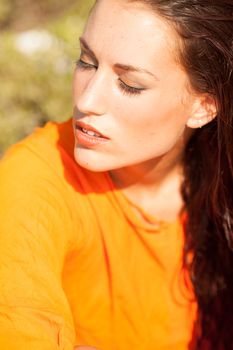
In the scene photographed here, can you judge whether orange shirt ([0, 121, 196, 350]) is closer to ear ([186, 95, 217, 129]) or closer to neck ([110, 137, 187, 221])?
neck ([110, 137, 187, 221])

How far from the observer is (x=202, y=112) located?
85.3 inches

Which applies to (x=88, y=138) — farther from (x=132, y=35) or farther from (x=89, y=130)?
(x=132, y=35)

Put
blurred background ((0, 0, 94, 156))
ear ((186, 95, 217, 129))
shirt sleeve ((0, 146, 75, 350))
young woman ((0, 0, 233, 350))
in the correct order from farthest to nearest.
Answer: blurred background ((0, 0, 94, 156)) → ear ((186, 95, 217, 129)) → young woman ((0, 0, 233, 350)) → shirt sleeve ((0, 146, 75, 350))

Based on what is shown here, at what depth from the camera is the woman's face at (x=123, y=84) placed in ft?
6.30

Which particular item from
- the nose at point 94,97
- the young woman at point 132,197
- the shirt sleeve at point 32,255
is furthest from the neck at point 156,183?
the nose at point 94,97

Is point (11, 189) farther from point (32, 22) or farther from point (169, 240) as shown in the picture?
point (32, 22)

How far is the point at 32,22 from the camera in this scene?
5.12 meters

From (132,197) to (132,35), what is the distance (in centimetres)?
63

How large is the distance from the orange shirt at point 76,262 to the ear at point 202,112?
34 cm


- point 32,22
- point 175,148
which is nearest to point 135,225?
→ point 175,148

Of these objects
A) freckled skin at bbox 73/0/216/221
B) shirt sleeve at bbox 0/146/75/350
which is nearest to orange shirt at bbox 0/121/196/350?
shirt sleeve at bbox 0/146/75/350

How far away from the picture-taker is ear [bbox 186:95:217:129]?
84.6 inches

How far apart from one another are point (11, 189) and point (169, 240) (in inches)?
25.0

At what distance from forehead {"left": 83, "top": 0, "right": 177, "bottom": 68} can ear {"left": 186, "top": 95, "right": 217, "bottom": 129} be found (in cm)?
26
